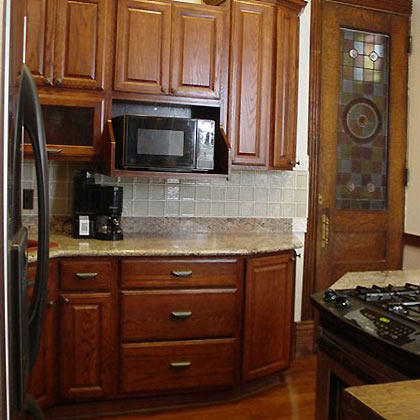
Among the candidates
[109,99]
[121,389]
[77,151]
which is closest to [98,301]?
[121,389]

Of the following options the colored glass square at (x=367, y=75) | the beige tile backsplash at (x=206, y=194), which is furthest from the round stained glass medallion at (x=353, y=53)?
the beige tile backsplash at (x=206, y=194)

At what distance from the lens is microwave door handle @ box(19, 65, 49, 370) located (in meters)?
1.00

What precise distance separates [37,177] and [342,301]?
3.12ft

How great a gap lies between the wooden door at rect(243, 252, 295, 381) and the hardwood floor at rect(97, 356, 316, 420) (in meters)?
0.13

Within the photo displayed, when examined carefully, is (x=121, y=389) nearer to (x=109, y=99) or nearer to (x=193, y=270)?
(x=193, y=270)

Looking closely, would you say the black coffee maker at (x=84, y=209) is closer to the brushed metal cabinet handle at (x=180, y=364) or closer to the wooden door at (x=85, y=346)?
the wooden door at (x=85, y=346)

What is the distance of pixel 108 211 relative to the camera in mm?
2871

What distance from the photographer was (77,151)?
9.37 ft

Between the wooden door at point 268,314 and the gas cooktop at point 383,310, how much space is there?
1125 millimetres

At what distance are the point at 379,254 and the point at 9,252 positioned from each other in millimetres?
3424

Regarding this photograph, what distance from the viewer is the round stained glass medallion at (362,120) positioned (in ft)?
12.2

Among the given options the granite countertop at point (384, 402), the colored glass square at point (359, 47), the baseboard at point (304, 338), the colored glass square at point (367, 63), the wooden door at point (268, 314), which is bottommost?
the baseboard at point (304, 338)

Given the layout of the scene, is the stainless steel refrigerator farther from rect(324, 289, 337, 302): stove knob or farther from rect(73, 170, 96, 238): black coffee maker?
rect(73, 170, 96, 238): black coffee maker

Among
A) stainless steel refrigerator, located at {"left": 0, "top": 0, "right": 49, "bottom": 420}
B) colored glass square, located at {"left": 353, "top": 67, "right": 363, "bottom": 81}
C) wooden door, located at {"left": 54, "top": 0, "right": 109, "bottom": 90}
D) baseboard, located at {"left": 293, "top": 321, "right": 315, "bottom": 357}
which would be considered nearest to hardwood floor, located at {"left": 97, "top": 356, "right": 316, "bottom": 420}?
baseboard, located at {"left": 293, "top": 321, "right": 315, "bottom": 357}
